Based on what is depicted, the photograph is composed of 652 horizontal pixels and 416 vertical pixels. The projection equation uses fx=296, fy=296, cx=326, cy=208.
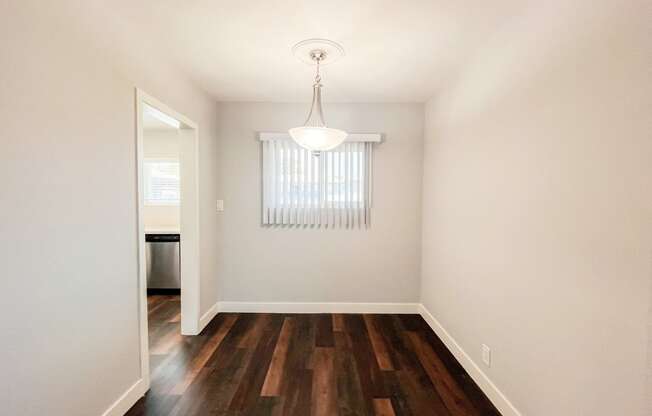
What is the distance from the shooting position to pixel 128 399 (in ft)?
6.12

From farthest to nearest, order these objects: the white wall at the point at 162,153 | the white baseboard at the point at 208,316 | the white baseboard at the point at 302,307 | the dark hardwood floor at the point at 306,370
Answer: the white wall at the point at 162,153, the white baseboard at the point at 302,307, the white baseboard at the point at 208,316, the dark hardwood floor at the point at 306,370

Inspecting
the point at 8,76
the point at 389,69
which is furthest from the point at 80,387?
the point at 389,69

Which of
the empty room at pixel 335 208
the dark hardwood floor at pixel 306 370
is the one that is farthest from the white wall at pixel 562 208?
the dark hardwood floor at pixel 306 370

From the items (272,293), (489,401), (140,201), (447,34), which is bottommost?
(489,401)

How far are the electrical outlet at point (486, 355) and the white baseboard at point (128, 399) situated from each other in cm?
235

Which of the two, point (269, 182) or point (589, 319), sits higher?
point (269, 182)

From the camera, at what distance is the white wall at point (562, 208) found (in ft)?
3.56

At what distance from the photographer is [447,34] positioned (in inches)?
76.0

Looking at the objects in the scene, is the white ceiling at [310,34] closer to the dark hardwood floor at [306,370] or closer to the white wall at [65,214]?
the white wall at [65,214]

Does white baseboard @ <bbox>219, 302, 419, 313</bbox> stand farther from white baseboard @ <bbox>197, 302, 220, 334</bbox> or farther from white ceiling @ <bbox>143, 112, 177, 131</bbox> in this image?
white ceiling @ <bbox>143, 112, 177, 131</bbox>

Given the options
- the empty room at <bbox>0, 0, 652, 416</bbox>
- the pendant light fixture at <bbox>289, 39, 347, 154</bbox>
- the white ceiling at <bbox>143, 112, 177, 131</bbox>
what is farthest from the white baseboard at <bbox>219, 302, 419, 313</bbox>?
the white ceiling at <bbox>143, 112, 177, 131</bbox>

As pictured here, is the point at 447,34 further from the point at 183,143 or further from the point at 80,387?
the point at 80,387

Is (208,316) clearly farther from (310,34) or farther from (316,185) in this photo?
(310,34)

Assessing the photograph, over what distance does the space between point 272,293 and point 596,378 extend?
284 centimetres
